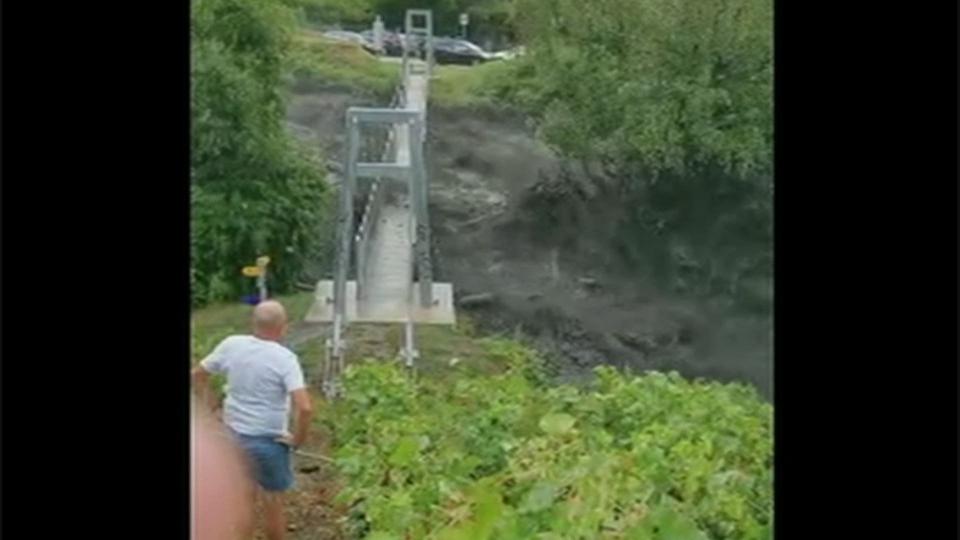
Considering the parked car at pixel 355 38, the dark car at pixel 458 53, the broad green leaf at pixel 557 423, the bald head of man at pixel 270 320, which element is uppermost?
the parked car at pixel 355 38

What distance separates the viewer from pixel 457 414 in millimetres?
1975

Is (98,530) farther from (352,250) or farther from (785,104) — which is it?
(785,104)

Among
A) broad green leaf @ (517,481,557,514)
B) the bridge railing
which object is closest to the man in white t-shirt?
the bridge railing

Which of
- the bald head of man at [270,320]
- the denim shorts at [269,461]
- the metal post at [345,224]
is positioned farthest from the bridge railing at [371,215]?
the denim shorts at [269,461]

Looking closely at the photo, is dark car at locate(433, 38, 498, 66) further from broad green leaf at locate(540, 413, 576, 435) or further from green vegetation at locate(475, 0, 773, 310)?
broad green leaf at locate(540, 413, 576, 435)

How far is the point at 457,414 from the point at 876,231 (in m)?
0.61

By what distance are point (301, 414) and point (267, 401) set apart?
5 centimetres

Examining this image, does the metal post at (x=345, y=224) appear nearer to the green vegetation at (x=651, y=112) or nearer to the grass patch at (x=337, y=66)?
the grass patch at (x=337, y=66)

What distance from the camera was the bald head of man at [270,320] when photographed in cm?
193

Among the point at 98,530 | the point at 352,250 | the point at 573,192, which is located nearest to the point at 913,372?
the point at 573,192

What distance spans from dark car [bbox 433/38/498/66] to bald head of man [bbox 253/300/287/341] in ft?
1.33

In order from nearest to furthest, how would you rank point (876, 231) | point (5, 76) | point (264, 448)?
point (5, 76), point (876, 231), point (264, 448)

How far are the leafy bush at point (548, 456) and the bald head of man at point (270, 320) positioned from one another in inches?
4.5

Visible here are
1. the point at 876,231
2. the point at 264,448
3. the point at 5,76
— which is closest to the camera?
the point at 5,76
